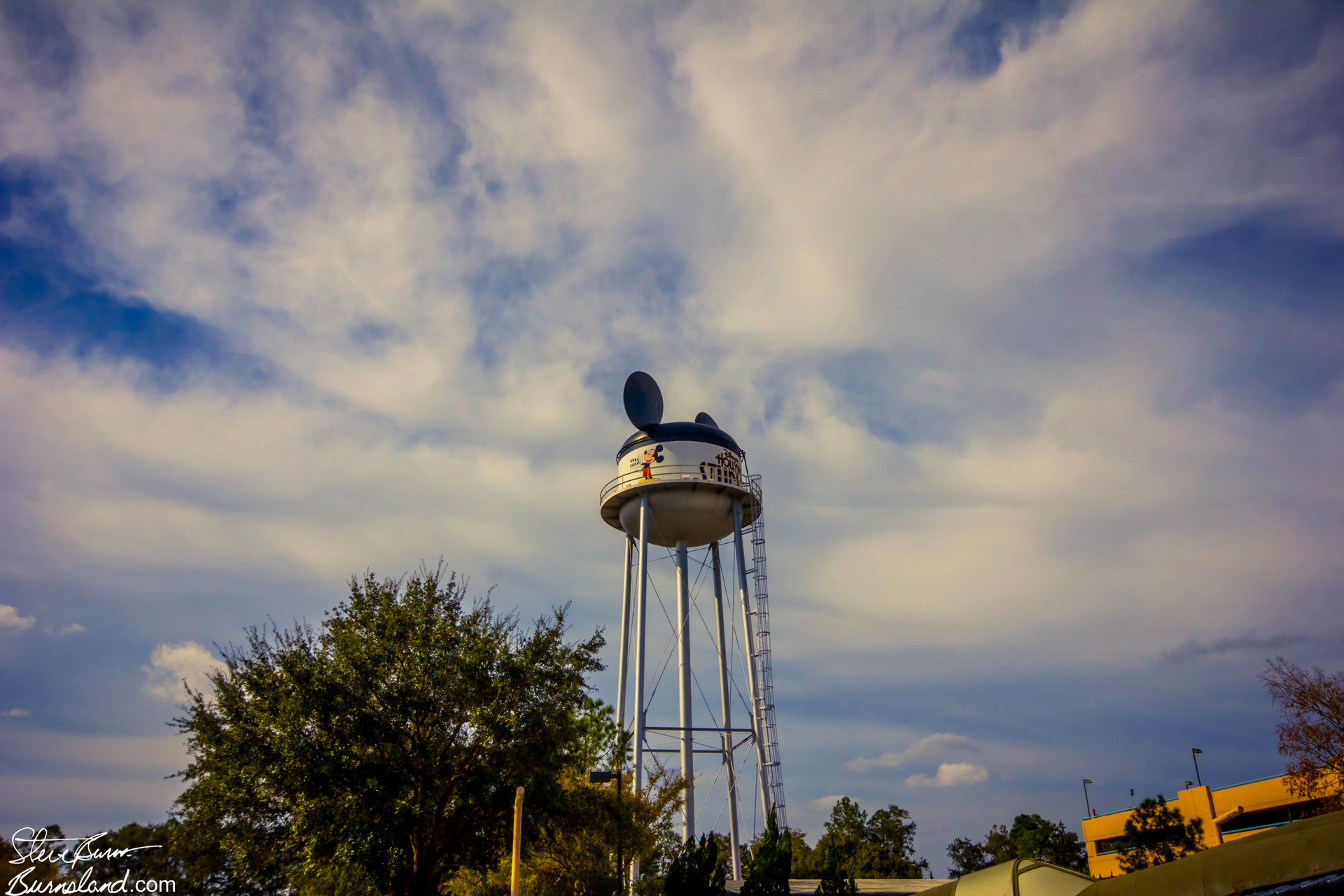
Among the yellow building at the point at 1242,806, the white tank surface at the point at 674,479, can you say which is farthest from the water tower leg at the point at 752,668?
the yellow building at the point at 1242,806

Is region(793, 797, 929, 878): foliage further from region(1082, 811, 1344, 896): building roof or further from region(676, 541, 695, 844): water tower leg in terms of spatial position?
region(1082, 811, 1344, 896): building roof

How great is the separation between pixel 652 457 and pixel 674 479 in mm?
1272

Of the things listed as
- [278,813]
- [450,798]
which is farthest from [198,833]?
[450,798]

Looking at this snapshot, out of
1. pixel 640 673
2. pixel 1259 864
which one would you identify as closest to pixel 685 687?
pixel 640 673

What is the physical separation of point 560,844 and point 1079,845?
2206 inches

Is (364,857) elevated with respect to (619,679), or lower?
lower

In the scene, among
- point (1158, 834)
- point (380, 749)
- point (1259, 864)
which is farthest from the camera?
point (1158, 834)

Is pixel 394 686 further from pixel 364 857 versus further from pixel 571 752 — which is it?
pixel 571 752

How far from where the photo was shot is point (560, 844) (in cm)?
2358

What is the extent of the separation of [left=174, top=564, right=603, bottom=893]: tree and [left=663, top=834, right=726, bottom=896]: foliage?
3.55 m

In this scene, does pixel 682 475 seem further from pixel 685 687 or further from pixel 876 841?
pixel 876 841

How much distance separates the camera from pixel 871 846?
2232 inches

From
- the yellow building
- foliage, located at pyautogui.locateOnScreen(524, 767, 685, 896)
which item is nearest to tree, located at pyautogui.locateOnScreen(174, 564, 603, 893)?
foliage, located at pyautogui.locateOnScreen(524, 767, 685, 896)

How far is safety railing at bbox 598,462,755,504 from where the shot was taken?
3092 cm
